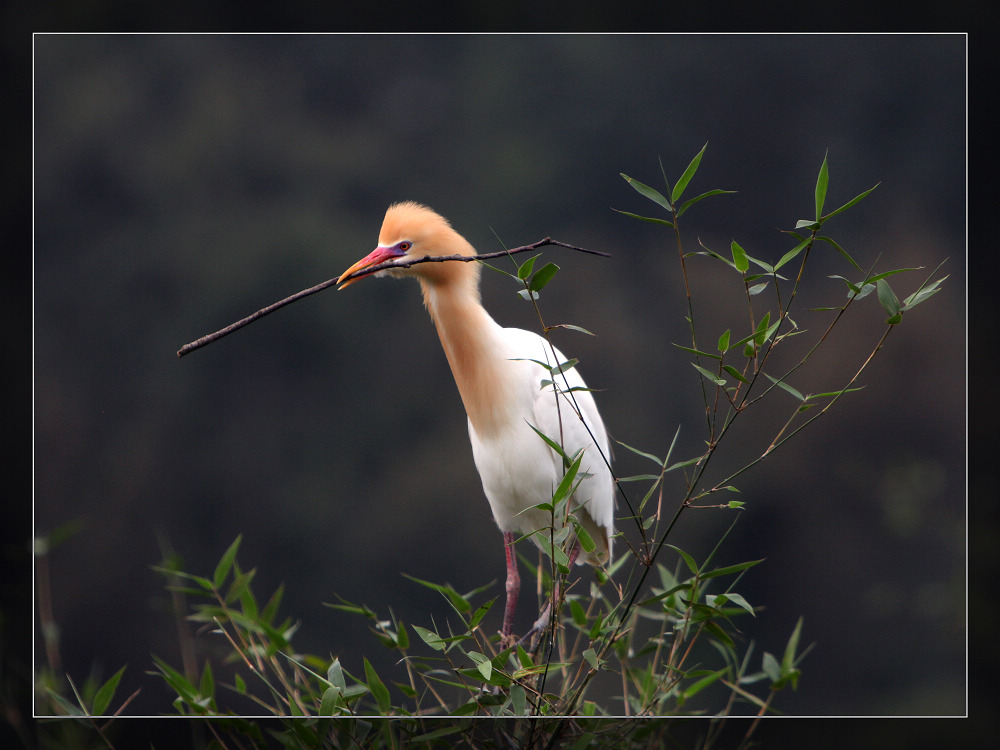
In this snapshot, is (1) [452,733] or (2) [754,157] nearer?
(1) [452,733]

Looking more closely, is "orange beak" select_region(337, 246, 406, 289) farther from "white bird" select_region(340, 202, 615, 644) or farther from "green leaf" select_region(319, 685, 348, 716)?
"green leaf" select_region(319, 685, 348, 716)

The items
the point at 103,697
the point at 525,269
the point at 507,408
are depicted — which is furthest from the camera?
the point at 507,408

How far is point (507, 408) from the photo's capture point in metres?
1.35

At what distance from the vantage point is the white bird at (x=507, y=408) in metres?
1.33

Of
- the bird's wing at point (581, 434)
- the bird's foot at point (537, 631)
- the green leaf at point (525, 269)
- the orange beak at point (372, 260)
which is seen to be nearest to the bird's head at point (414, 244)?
the orange beak at point (372, 260)

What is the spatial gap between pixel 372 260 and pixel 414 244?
7cm

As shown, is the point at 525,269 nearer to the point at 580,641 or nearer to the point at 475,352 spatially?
the point at 475,352

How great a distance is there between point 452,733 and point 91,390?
0.77 metres

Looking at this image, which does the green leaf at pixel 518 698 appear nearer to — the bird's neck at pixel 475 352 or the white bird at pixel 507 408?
the white bird at pixel 507 408

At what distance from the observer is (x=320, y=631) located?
1.43 meters

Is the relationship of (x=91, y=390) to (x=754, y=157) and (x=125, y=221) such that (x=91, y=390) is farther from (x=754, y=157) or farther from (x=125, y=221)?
(x=754, y=157)

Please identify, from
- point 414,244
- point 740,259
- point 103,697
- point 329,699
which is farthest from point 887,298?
point 103,697

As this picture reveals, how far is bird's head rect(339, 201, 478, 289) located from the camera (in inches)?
49.3
